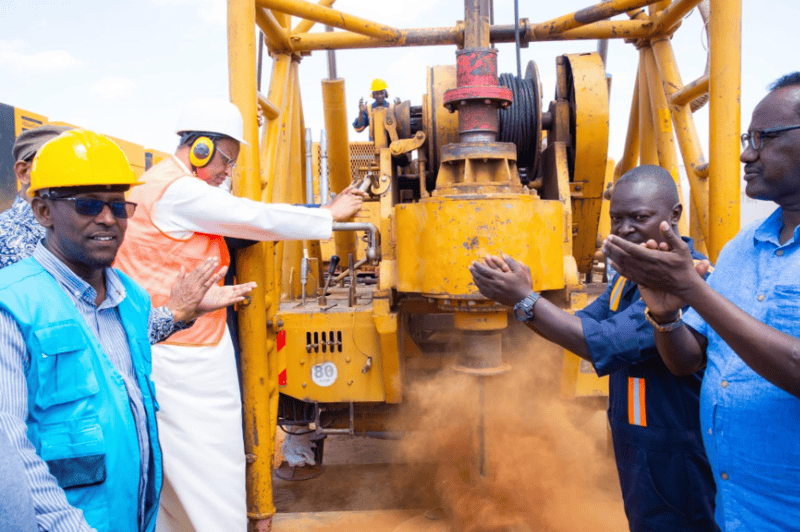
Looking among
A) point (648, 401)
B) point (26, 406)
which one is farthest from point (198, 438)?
point (648, 401)

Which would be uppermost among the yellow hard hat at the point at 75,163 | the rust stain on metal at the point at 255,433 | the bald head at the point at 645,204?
the yellow hard hat at the point at 75,163

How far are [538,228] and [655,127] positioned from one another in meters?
1.61

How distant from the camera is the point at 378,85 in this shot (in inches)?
206

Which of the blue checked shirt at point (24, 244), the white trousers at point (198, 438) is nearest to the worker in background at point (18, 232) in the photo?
the blue checked shirt at point (24, 244)

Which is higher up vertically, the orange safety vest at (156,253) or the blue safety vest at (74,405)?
the orange safety vest at (156,253)

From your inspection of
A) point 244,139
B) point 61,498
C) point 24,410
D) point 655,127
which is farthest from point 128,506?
point 655,127

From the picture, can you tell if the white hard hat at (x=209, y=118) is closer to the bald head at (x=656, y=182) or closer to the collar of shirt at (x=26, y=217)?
the collar of shirt at (x=26, y=217)

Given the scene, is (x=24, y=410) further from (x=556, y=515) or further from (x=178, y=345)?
(x=556, y=515)

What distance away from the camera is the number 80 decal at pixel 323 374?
11.5 feet

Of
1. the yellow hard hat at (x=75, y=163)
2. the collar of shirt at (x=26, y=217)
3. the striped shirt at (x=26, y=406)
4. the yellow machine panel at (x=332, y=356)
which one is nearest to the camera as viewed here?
the striped shirt at (x=26, y=406)

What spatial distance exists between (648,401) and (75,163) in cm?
177

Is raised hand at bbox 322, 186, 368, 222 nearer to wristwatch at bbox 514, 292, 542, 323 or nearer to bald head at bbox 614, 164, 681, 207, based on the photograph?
wristwatch at bbox 514, 292, 542, 323

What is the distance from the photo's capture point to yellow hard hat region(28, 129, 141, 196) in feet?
4.69

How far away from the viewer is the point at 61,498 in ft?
4.16
